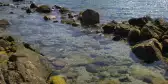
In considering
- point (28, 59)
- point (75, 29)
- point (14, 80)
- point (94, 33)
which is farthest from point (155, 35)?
point (14, 80)

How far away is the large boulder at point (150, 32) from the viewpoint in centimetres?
2695

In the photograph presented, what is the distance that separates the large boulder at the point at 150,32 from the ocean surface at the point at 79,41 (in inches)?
84.8

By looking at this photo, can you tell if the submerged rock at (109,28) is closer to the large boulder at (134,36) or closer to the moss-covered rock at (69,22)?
the large boulder at (134,36)

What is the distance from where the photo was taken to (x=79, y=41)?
2752 centimetres

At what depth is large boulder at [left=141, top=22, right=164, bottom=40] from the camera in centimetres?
2695

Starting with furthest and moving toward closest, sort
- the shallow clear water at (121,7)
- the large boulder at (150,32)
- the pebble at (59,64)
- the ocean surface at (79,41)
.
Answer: the shallow clear water at (121,7)
the large boulder at (150,32)
the ocean surface at (79,41)
the pebble at (59,64)

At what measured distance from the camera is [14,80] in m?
15.0

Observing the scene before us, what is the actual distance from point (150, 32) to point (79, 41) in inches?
292

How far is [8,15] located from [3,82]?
83.9 feet

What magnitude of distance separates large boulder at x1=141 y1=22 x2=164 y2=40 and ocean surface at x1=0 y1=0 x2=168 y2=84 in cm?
215

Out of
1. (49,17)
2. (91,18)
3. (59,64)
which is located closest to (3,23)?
(49,17)

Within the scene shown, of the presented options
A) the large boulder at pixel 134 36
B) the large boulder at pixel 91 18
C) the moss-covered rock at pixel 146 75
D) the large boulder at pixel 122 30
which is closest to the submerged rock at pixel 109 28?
the large boulder at pixel 122 30

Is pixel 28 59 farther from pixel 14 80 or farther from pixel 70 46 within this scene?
pixel 70 46

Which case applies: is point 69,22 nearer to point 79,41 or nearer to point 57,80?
point 79,41
